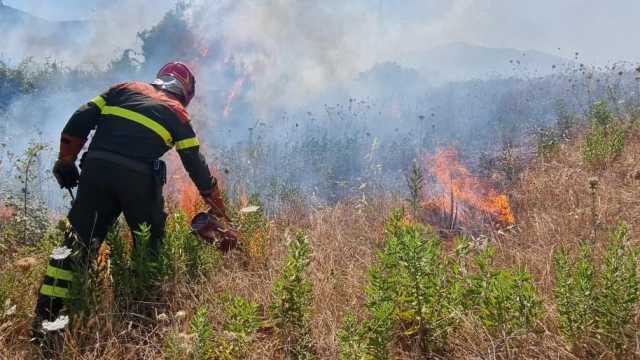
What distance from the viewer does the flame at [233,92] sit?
1112cm

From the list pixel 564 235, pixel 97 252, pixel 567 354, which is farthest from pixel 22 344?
pixel 564 235

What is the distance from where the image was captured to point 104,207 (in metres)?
3.28

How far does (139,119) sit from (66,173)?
0.74m

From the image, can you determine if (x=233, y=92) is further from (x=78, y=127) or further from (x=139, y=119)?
(x=139, y=119)

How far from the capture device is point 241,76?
12.2 metres

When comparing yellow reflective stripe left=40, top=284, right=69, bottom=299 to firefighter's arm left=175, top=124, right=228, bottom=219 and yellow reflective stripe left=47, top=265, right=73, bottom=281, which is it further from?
firefighter's arm left=175, top=124, right=228, bottom=219

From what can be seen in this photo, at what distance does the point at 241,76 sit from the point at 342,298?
32.7ft

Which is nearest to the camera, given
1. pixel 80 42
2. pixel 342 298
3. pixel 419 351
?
pixel 419 351

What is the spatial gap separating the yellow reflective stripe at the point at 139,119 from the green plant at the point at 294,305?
141 cm

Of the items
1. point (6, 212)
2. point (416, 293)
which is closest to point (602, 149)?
point (416, 293)

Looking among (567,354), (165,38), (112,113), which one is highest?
(165,38)

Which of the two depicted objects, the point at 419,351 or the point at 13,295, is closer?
the point at 419,351

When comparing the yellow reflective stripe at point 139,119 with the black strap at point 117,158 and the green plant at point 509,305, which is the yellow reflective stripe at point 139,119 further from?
the green plant at point 509,305

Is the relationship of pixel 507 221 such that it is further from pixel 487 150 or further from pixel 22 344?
pixel 22 344
